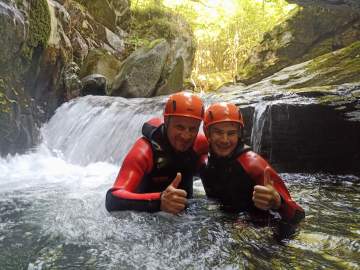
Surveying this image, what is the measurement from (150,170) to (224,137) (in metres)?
0.78

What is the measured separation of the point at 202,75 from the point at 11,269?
25.1 meters

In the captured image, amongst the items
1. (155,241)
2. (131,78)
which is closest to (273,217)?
(155,241)

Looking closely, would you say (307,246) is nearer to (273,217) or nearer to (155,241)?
(273,217)

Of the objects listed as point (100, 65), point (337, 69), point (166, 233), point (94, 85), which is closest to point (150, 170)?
point (166, 233)

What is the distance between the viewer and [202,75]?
26875mm

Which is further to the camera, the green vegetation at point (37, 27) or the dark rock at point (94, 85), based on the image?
the dark rock at point (94, 85)

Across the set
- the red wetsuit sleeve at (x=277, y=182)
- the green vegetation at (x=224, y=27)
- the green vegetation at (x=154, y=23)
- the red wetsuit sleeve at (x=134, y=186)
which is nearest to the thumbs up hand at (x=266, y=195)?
the red wetsuit sleeve at (x=277, y=182)

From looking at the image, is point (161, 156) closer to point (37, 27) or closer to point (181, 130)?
point (181, 130)

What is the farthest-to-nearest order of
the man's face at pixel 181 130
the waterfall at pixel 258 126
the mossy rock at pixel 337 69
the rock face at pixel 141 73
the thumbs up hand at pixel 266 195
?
1. the rock face at pixel 141 73
2. the mossy rock at pixel 337 69
3. the waterfall at pixel 258 126
4. the man's face at pixel 181 130
5. the thumbs up hand at pixel 266 195

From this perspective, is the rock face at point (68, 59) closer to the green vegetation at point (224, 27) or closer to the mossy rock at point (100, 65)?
the mossy rock at point (100, 65)

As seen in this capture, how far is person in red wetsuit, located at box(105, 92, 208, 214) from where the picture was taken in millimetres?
3248

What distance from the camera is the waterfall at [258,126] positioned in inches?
263

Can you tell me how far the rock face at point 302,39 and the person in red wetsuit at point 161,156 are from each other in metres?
11.7

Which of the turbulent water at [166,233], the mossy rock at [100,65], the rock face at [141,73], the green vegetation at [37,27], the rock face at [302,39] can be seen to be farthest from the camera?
the mossy rock at [100,65]
